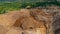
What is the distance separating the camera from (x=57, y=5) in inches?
132

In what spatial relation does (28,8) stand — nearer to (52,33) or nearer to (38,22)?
(38,22)

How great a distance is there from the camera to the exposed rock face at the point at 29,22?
2.68 metres

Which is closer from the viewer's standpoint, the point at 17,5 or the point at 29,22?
the point at 29,22

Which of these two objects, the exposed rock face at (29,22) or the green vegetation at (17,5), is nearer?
the exposed rock face at (29,22)

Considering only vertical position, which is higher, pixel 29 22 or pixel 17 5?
pixel 17 5

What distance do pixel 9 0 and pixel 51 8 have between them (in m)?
0.78

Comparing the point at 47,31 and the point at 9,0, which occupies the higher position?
the point at 9,0

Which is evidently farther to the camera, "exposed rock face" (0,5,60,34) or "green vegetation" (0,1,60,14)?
"green vegetation" (0,1,60,14)

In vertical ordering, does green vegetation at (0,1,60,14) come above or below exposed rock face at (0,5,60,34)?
above

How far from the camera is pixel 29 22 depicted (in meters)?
2.80

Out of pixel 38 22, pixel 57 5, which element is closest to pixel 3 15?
pixel 38 22

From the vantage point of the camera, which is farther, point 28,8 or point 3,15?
point 28,8

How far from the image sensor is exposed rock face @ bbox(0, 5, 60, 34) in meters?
2.68

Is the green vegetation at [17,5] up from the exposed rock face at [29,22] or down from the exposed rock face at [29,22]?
up
